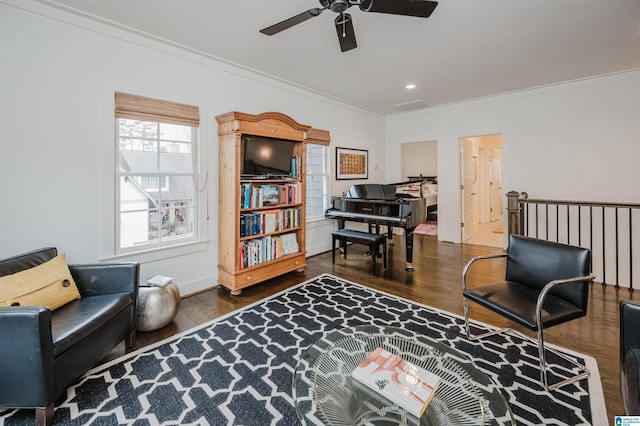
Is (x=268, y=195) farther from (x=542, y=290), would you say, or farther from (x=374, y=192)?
(x=542, y=290)

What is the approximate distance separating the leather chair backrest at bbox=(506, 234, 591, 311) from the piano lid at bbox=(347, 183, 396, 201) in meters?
2.17

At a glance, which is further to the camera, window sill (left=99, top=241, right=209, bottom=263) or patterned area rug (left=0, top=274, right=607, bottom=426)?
window sill (left=99, top=241, right=209, bottom=263)

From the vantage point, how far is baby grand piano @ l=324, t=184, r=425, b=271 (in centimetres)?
403

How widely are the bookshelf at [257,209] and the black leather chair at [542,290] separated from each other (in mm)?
2235

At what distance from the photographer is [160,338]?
2391 millimetres

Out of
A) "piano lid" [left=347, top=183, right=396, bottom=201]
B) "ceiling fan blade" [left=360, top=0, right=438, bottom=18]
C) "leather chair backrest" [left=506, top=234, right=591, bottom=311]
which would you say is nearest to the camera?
"ceiling fan blade" [left=360, top=0, right=438, bottom=18]

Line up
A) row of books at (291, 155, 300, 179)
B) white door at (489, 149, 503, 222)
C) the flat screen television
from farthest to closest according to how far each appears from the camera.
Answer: white door at (489, 149, 503, 222)
row of books at (291, 155, 300, 179)
the flat screen television

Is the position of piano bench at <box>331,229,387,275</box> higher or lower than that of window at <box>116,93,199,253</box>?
lower

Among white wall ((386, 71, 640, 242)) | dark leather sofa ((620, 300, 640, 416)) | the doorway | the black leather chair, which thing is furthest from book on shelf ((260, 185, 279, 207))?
the doorway

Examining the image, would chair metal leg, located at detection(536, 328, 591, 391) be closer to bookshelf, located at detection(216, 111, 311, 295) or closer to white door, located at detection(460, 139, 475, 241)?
bookshelf, located at detection(216, 111, 311, 295)

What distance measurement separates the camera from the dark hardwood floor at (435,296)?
2.24 meters

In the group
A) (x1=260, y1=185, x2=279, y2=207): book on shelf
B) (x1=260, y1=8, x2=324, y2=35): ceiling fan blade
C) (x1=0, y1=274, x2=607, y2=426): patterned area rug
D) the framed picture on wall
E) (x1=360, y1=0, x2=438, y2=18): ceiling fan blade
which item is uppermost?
(x1=260, y1=8, x2=324, y2=35): ceiling fan blade

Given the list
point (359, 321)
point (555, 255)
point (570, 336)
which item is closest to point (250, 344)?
point (359, 321)

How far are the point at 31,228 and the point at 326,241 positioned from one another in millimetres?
3761
